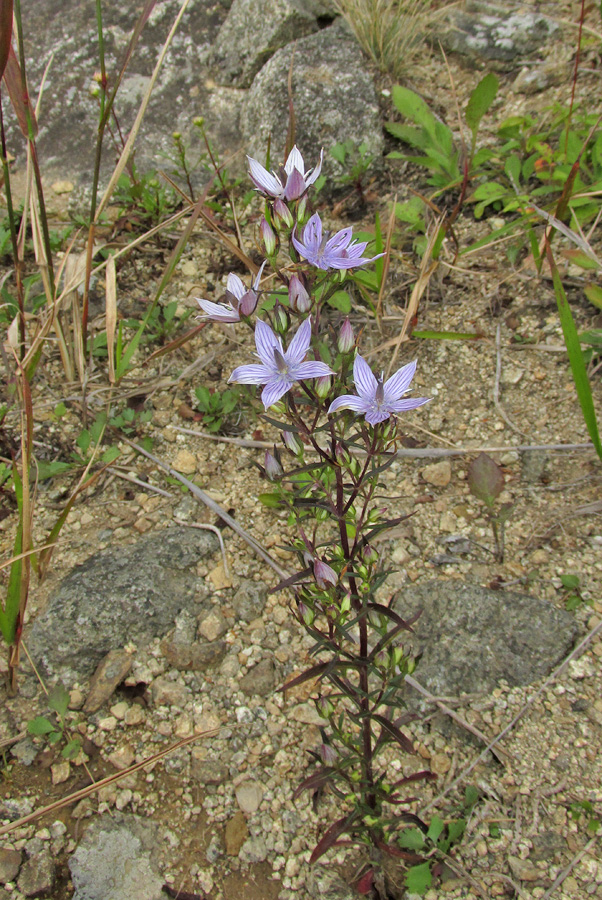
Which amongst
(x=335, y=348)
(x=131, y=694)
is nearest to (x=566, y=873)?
(x=131, y=694)

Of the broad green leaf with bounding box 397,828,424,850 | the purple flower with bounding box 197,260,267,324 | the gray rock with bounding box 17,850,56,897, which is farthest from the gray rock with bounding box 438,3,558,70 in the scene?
the gray rock with bounding box 17,850,56,897

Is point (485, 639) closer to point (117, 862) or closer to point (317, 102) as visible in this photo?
point (117, 862)

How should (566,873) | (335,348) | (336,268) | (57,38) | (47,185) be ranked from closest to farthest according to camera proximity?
(336,268)
(335,348)
(566,873)
(47,185)
(57,38)

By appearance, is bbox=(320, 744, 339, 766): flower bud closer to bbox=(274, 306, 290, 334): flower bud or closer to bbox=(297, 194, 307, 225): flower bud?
bbox=(274, 306, 290, 334): flower bud

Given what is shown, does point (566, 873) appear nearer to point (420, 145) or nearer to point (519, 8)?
point (420, 145)

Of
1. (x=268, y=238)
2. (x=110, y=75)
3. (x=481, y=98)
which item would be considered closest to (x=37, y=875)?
(x=268, y=238)

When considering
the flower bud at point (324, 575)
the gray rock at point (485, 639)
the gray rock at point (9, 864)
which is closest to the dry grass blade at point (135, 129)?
the flower bud at point (324, 575)
